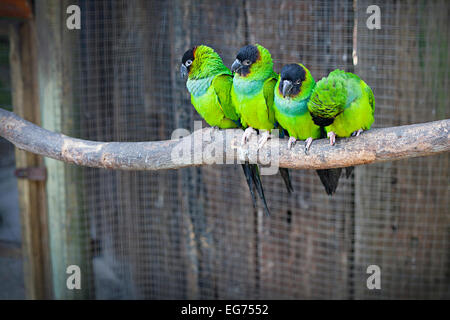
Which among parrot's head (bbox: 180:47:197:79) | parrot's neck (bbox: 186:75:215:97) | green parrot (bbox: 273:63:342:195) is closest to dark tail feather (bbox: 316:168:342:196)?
green parrot (bbox: 273:63:342:195)

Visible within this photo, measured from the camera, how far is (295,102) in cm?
209

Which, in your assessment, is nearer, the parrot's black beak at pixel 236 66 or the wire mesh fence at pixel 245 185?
the parrot's black beak at pixel 236 66

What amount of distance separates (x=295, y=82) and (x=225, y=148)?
0.41 metres

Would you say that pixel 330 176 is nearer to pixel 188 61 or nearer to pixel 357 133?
pixel 357 133

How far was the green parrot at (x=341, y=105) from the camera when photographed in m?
1.91

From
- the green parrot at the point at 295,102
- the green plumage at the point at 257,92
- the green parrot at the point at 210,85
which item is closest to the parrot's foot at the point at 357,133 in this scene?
the green parrot at the point at 295,102

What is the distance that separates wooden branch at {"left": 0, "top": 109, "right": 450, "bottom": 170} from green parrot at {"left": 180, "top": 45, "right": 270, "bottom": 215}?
224mm

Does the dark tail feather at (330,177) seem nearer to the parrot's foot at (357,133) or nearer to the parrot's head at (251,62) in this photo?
the parrot's foot at (357,133)

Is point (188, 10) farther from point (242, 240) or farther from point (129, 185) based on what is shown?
point (242, 240)

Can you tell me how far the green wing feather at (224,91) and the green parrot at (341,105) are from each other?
1.72ft

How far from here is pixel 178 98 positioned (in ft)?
10.3

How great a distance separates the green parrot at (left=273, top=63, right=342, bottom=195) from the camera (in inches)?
79.8

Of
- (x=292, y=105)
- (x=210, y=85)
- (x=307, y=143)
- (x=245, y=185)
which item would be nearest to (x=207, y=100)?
(x=210, y=85)
